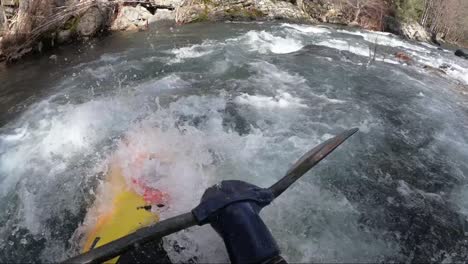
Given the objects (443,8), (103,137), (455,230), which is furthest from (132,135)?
(443,8)

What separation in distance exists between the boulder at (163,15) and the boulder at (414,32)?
10757mm

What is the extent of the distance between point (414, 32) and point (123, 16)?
13.3 m

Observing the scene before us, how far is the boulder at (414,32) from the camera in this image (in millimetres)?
17266

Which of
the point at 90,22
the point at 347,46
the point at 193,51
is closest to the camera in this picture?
the point at 193,51

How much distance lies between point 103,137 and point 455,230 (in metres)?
4.27

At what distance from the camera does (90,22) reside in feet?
32.9

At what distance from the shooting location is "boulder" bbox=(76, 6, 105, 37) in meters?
9.81

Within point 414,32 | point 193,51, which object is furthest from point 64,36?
point 414,32

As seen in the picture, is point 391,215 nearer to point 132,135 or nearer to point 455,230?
point 455,230

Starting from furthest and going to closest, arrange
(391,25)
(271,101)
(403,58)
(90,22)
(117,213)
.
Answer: (391,25) → (403,58) → (90,22) → (271,101) → (117,213)

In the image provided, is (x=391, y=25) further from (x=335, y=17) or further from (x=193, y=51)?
(x=193, y=51)

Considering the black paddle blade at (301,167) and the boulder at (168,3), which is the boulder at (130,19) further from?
the black paddle blade at (301,167)

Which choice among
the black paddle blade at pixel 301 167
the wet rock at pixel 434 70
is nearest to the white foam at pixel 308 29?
Result: the wet rock at pixel 434 70

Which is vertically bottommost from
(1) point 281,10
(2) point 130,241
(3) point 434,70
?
(3) point 434,70
